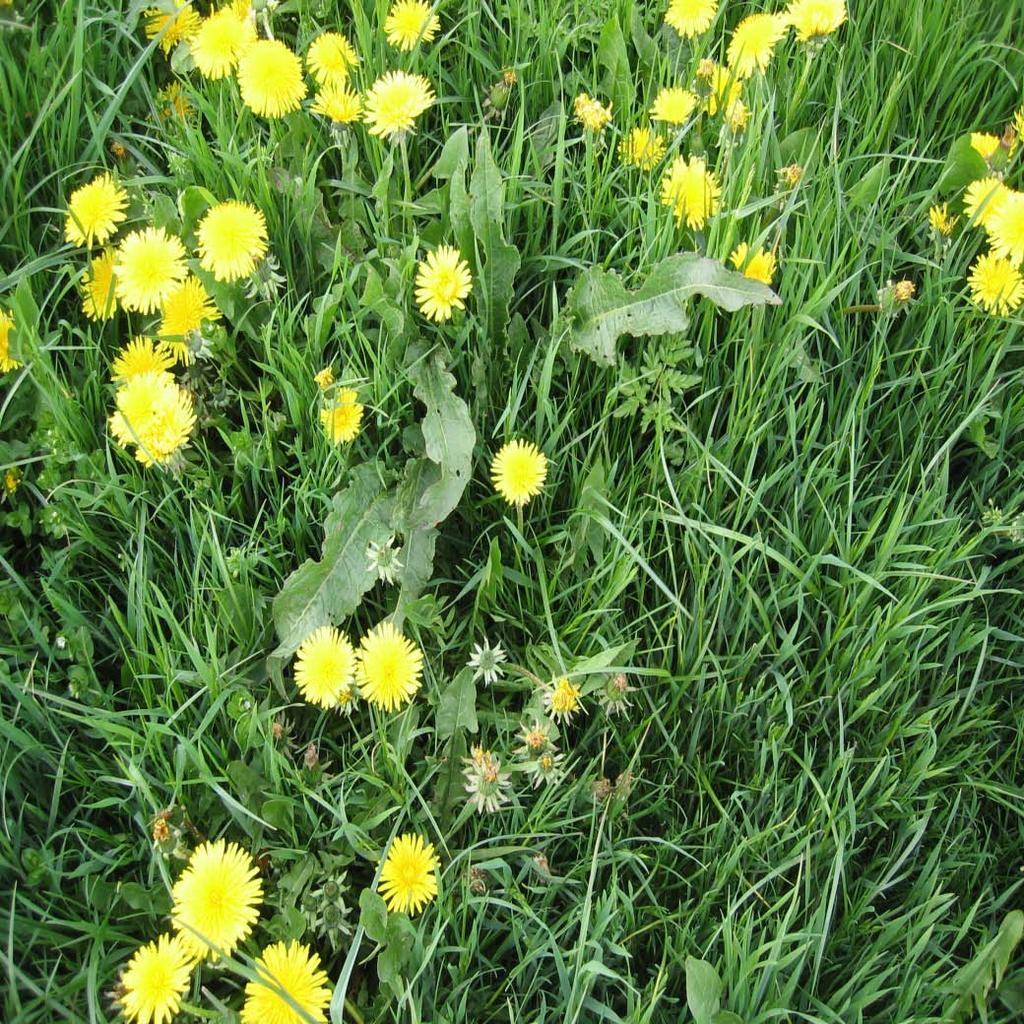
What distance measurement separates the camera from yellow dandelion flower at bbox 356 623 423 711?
1.59 meters

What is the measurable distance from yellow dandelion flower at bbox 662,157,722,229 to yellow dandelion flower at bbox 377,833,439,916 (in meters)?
1.21

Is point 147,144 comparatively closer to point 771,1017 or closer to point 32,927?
point 32,927

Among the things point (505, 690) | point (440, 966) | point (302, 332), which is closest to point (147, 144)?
point (302, 332)

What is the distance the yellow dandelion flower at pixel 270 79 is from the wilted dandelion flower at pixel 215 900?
138 centimetres

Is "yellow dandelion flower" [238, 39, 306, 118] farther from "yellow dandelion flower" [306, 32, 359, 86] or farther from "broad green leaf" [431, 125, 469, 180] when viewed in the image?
"broad green leaf" [431, 125, 469, 180]

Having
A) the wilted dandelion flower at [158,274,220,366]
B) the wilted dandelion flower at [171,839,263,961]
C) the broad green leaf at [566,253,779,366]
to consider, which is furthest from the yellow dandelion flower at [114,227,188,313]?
the wilted dandelion flower at [171,839,263,961]

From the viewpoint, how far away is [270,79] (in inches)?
78.0

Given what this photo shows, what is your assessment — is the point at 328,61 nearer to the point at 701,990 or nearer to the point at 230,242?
the point at 230,242

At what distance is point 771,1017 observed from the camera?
1452mm

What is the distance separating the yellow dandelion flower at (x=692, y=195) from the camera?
191 cm

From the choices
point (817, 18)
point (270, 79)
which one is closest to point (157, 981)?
point (270, 79)

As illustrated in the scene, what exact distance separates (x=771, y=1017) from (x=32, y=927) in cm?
107

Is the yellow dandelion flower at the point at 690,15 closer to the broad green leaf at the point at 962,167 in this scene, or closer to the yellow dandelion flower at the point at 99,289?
the broad green leaf at the point at 962,167

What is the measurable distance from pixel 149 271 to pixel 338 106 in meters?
0.50
